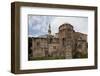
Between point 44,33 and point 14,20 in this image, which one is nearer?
point 14,20

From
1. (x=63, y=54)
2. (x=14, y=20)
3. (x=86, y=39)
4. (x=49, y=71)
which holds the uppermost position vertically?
(x=14, y=20)

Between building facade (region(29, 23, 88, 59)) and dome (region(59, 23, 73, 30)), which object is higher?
dome (region(59, 23, 73, 30))

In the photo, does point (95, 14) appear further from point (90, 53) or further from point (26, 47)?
point (26, 47)

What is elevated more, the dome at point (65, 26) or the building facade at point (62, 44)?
the dome at point (65, 26)

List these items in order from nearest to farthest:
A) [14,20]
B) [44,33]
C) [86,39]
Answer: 1. [14,20]
2. [44,33]
3. [86,39]

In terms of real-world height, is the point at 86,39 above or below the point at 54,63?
above

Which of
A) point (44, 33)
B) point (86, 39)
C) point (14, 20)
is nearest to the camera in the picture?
point (14, 20)

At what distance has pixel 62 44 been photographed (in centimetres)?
173

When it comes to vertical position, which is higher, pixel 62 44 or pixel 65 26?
pixel 65 26

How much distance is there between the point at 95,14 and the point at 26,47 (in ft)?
2.03

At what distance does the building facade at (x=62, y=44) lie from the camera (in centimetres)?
167

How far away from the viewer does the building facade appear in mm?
1665

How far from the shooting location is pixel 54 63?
5.59 ft

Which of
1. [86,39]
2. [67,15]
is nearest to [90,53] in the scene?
[86,39]
